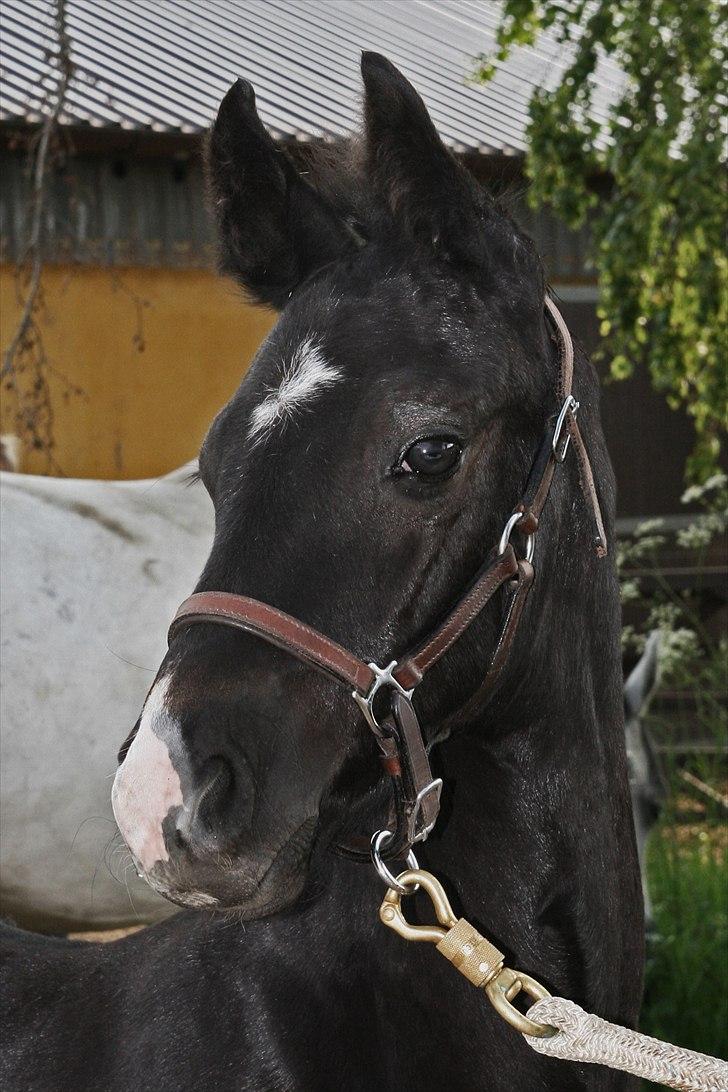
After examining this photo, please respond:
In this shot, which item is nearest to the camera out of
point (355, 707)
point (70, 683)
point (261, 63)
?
point (355, 707)

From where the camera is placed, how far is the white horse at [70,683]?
2.96m

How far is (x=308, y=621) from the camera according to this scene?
1477 mm

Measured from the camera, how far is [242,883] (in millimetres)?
1419

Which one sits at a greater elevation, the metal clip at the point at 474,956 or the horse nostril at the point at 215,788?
the horse nostril at the point at 215,788

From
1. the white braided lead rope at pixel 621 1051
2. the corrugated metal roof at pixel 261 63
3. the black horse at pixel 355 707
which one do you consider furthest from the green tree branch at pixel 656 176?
the white braided lead rope at pixel 621 1051

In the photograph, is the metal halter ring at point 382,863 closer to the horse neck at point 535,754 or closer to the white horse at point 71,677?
the horse neck at point 535,754

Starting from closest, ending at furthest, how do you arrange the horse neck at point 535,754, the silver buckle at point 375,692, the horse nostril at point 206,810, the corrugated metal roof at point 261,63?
the horse nostril at point 206,810 → the silver buckle at point 375,692 → the horse neck at point 535,754 → the corrugated metal roof at point 261,63

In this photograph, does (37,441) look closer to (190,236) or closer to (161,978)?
(190,236)

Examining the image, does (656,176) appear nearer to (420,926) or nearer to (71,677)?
(71,677)

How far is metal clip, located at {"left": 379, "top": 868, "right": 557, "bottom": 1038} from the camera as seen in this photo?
1.54 m

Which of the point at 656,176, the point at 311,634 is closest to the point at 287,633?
the point at 311,634

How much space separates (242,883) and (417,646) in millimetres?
374

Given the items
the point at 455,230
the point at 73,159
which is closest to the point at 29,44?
the point at 73,159

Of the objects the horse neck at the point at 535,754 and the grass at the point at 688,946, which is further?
the grass at the point at 688,946
